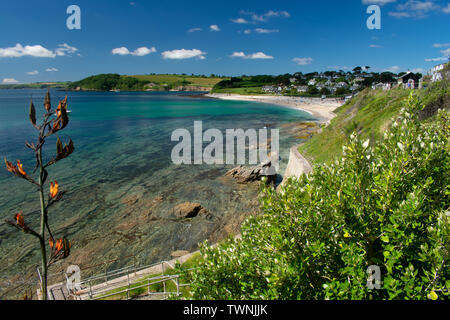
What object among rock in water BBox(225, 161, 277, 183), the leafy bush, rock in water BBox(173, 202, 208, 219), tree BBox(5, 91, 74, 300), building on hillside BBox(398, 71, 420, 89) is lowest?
rock in water BBox(173, 202, 208, 219)

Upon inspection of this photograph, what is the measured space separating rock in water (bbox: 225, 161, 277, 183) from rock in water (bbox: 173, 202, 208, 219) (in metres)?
7.23

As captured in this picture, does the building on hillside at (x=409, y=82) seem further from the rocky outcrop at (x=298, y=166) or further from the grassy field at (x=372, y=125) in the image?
the rocky outcrop at (x=298, y=166)

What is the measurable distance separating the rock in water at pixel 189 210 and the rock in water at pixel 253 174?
23.7 ft

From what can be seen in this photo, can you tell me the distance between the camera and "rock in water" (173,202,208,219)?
22.4 metres

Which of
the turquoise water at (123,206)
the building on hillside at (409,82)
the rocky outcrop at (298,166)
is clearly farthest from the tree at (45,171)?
the building on hillside at (409,82)

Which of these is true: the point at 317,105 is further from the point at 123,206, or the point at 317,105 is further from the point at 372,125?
the point at 123,206

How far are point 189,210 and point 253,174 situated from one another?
9.47 meters

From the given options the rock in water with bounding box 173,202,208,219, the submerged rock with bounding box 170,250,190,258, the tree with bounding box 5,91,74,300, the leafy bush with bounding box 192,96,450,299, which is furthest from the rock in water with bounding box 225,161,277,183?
the tree with bounding box 5,91,74,300

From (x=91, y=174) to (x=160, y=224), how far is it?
52.6 feet

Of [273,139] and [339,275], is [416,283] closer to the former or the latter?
[339,275]

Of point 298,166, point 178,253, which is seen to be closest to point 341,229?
point 178,253

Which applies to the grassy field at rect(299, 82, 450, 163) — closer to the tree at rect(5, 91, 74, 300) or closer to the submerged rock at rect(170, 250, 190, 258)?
the submerged rock at rect(170, 250, 190, 258)

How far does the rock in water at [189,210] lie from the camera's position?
2238cm

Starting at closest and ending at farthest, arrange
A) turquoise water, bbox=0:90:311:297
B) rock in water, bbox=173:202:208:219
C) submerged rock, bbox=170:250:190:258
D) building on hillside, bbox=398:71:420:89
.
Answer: submerged rock, bbox=170:250:190:258 < turquoise water, bbox=0:90:311:297 < rock in water, bbox=173:202:208:219 < building on hillside, bbox=398:71:420:89
